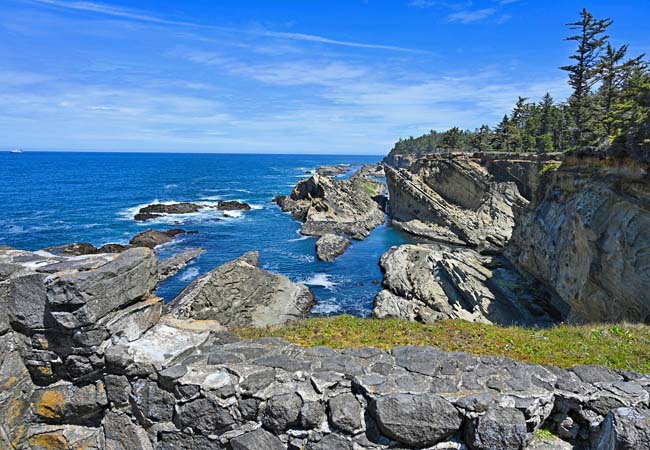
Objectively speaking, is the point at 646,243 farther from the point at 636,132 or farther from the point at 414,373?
the point at 414,373

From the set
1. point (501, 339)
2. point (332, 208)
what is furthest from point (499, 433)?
point (332, 208)

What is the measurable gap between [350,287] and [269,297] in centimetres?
957

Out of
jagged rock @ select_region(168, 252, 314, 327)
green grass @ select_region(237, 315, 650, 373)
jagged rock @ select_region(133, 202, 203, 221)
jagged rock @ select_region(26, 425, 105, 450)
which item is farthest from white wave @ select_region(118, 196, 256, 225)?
jagged rock @ select_region(26, 425, 105, 450)

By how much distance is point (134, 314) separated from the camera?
6855mm

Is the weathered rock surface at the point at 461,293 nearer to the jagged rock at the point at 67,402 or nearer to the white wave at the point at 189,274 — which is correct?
the white wave at the point at 189,274

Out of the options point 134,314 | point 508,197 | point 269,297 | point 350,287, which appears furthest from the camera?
point 508,197

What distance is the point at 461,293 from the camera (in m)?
27.5

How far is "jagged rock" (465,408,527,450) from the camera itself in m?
5.27

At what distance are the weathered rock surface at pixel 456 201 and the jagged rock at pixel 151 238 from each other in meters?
34.6

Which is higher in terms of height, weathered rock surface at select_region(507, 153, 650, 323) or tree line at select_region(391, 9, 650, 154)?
tree line at select_region(391, 9, 650, 154)

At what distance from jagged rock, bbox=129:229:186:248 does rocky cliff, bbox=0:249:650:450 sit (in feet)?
128

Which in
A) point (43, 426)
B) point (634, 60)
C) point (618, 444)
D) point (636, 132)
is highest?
point (634, 60)

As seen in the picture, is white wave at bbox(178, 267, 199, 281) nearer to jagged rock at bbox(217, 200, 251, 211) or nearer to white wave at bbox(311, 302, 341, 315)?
white wave at bbox(311, 302, 341, 315)

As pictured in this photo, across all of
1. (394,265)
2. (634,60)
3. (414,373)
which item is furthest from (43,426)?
(634,60)
